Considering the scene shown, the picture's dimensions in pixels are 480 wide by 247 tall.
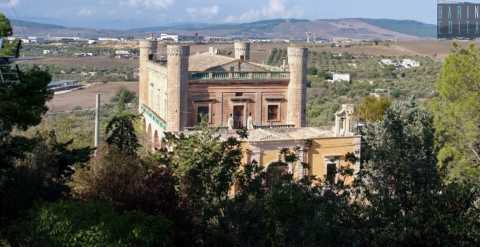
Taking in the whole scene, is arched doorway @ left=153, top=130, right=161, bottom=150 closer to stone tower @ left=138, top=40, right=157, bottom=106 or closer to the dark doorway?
stone tower @ left=138, top=40, right=157, bottom=106

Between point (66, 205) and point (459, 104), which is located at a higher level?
point (459, 104)

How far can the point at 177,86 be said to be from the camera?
29.0 metres

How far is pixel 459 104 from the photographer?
18.5m

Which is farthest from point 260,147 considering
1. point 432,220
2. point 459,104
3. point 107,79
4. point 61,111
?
point 107,79

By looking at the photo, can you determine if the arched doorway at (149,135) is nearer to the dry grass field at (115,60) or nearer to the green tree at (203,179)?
the dry grass field at (115,60)

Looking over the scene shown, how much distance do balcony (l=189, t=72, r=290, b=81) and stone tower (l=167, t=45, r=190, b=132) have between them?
0.78 metres

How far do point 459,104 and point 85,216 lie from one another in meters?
11.1

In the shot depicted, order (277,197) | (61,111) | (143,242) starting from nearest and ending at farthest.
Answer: (277,197), (143,242), (61,111)

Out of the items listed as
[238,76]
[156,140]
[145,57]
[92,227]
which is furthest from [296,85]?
[92,227]

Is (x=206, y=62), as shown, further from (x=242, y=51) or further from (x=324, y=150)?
(x=324, y=150)

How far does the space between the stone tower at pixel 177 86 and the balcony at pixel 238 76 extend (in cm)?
78

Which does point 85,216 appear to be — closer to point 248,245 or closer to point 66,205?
point 66,205

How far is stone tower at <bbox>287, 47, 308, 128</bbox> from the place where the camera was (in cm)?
3056

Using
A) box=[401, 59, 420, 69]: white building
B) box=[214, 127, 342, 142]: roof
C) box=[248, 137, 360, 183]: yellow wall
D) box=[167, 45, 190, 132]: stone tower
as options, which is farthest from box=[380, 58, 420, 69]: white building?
box=[248, 137, 360, 183]: yellow wall
